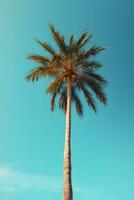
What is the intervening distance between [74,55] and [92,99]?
12.4 ft

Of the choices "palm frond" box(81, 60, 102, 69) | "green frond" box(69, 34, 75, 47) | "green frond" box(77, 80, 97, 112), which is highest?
"green frond" box(69, 34, 75, 47)

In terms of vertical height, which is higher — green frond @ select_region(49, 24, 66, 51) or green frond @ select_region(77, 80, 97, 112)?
green frond @ select_region(49, 24, 66, 51)

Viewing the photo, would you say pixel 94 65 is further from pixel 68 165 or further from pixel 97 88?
pixel 68 165

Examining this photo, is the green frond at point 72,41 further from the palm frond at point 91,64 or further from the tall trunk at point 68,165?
the tall trunk at point 68,165

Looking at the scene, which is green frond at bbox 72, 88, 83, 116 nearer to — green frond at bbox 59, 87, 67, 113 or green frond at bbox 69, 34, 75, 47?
green frond at bbox 59, 87, 67, 113

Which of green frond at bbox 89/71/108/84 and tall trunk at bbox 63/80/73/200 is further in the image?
green frond at bbox 89/71/108/84

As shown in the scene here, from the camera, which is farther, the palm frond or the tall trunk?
the palm frond

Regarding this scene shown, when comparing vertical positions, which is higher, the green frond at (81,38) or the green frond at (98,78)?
the green frond at (81,38)

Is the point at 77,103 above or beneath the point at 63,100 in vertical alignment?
beneath

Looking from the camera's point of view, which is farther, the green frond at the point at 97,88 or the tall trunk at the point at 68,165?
the green frond at the point at 97,88

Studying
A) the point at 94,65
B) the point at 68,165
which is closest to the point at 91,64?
the point at 94,65

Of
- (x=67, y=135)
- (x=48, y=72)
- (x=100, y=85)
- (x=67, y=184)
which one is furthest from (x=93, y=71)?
(x=67, y=184)

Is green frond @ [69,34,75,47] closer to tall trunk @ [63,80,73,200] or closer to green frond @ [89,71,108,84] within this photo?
green frond @ [89,71,108,84]

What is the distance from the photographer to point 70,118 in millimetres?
23812
